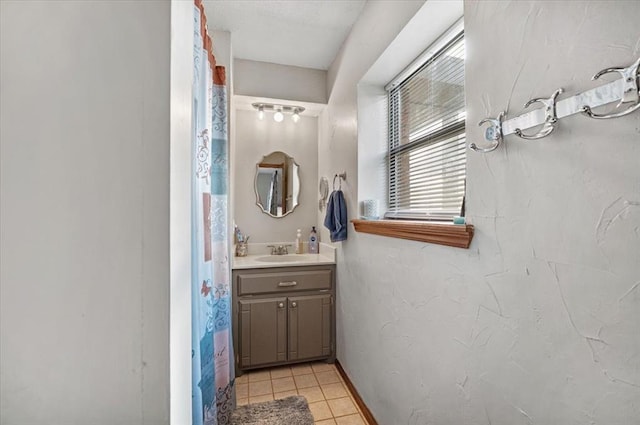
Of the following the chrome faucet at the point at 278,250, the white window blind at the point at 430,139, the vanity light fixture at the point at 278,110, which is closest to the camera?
the white window blind at the point at 430,139

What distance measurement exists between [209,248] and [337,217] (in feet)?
3.20

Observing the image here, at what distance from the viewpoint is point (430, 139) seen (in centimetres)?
152

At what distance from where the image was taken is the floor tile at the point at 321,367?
233 cm

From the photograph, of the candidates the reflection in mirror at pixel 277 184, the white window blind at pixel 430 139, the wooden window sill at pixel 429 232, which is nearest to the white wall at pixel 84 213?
the wooden window sill at pixel 429 232

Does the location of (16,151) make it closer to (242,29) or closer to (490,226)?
(490,226)

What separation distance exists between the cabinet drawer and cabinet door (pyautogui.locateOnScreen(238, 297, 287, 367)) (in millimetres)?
84

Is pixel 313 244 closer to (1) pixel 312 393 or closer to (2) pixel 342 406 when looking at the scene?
(1) pixel 312 393

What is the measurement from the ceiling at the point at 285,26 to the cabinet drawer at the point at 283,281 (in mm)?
1721

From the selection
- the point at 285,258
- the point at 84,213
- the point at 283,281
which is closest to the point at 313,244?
the point at 285,258

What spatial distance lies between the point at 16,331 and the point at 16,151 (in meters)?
0.19

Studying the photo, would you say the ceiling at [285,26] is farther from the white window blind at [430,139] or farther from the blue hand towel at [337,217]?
the blue hand towel at [337,217]

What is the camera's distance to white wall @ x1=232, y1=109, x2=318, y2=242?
2838 millimetres

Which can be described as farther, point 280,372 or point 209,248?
point 280,372

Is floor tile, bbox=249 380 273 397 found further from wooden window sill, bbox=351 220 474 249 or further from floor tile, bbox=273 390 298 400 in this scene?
wooden window sill, bbox=351 220 474 249
